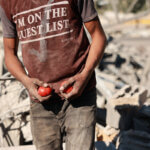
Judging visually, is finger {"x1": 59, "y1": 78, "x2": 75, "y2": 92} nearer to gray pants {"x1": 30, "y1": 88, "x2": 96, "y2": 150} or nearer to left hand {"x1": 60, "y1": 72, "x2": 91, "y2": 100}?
left hand {"x1": 60, "y1": 72, "x2": 91, "y2": 100}

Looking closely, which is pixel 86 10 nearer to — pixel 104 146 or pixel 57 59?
pixel 57 59

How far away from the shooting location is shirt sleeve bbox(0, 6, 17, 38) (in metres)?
1.83

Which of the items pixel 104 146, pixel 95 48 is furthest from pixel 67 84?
pixel 104 146

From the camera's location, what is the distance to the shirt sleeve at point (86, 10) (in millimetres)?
1703

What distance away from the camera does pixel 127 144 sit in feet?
10.6

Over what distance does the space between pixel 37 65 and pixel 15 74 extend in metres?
0.22

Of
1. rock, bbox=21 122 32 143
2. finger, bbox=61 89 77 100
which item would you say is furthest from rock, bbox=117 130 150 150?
finger, bbox=61 89 77 100

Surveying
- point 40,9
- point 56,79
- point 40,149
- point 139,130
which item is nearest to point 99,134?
point 139,130

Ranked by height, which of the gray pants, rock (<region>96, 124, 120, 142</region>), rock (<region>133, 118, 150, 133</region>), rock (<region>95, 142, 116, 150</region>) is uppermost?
the gray pants

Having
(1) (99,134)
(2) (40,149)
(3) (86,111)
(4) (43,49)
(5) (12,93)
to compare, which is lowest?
(1) (99,134)

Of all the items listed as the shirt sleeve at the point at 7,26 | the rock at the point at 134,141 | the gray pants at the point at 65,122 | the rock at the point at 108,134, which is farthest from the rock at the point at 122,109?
the shirt sleeve at the point at 7,26

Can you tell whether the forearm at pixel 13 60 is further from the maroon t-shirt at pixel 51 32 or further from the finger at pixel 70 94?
the finger at pixel 70 94

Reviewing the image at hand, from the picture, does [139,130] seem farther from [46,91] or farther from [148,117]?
[46,91]

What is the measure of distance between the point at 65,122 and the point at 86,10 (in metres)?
0.87
